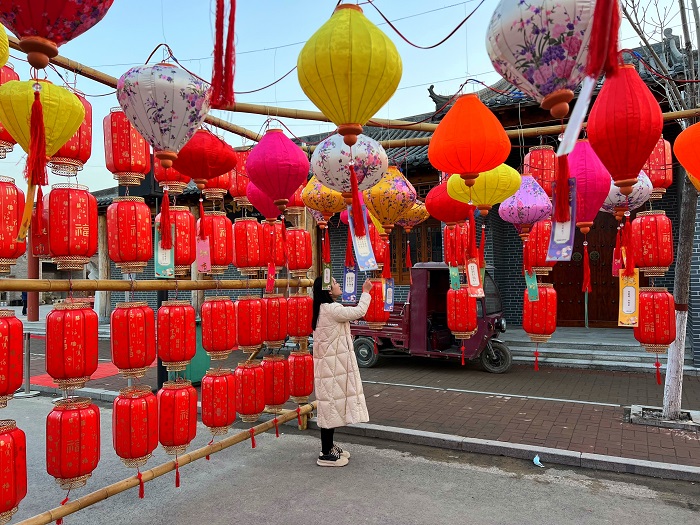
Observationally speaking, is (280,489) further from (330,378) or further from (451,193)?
(451,193)

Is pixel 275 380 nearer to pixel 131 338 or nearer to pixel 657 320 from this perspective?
pixel 131 338

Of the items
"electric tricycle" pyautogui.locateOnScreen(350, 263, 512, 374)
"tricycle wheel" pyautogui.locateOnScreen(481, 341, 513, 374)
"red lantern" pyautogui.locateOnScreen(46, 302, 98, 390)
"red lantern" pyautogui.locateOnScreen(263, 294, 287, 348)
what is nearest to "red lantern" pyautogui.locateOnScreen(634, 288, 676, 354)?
"red lantern" pyautogui.locateOnScreen(263, 294, 287, 348)

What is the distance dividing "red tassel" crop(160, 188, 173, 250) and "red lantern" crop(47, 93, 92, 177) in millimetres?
612

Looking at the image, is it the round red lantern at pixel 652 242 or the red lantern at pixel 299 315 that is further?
the red lantern at pixel 299 315

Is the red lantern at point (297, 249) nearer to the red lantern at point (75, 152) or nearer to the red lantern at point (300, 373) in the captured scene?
the red lantern at point (300, 373)

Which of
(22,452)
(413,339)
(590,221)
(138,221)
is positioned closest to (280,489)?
(22,452)

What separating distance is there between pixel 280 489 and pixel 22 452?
2.24 metres

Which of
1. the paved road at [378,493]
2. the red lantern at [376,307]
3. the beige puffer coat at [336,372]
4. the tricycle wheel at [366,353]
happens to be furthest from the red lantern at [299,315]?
the tricycle wheel at [366,353]

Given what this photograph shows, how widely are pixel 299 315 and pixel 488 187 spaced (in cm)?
254

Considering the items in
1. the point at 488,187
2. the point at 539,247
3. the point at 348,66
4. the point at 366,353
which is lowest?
the point at 366,353

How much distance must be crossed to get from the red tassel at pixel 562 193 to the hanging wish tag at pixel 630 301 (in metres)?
1.91

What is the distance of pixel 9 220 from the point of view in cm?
283

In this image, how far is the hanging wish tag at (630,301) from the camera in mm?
3888

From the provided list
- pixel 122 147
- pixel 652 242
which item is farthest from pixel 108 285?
pixel 652 242
